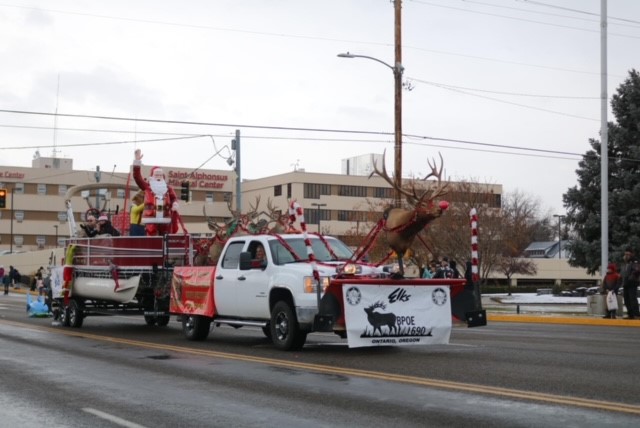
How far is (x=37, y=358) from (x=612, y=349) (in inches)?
356

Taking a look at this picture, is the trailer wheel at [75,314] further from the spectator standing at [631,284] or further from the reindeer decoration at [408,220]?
the spectator standing at [631,284]

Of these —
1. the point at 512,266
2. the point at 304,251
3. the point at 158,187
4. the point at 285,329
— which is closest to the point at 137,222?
the point at 158,187

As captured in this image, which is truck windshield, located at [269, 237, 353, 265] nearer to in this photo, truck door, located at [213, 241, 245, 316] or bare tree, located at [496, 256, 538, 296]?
truck door, located at [213, 241, 245, 316]

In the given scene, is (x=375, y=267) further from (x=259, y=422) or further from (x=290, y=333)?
(x=259, y=422)

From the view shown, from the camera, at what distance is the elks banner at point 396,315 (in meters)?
13.8

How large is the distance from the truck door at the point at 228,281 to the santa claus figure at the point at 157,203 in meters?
4.07

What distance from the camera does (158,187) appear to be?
20.1 metres

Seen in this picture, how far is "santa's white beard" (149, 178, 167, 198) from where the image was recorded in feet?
65.7

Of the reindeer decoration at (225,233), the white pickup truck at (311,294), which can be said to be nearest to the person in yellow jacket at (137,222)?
the reindeer decoration at (225,233)

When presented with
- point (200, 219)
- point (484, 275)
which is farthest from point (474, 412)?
point (200, 219)

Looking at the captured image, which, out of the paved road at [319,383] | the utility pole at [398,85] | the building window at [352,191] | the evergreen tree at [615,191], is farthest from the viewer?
the building window at [352,191]

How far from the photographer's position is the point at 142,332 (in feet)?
64.6

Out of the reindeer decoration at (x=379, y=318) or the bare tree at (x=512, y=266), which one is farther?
the bare tree at (x=512, y=266)

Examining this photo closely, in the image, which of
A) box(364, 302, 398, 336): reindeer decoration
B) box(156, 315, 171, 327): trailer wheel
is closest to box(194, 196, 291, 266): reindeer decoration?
box(156, 315, 171, 327): trailer wheel
